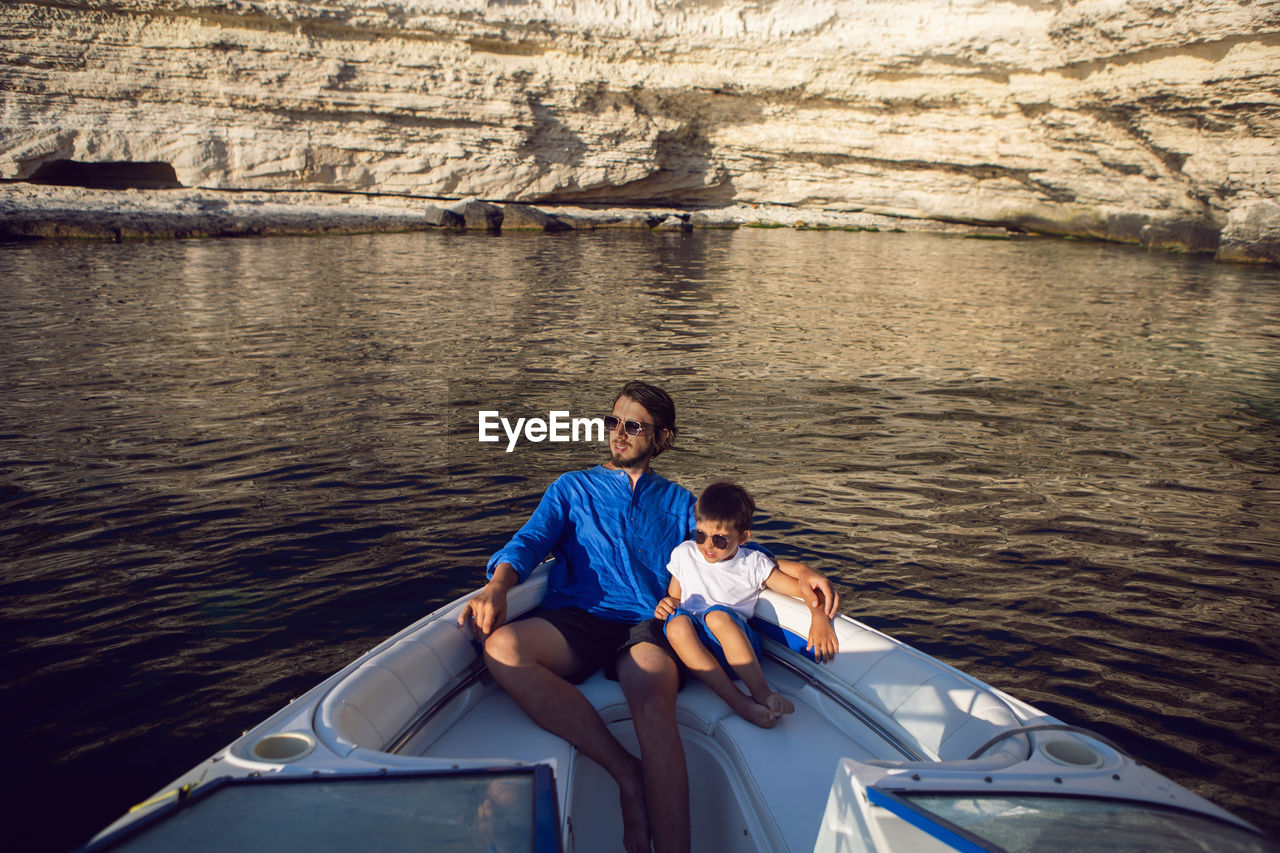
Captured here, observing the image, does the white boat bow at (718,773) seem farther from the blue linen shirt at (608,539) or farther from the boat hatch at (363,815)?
the blue linen shirt at (608,539)

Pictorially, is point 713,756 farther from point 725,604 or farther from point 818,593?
point 818,593

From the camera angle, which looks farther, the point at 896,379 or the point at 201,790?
the point at 896,379

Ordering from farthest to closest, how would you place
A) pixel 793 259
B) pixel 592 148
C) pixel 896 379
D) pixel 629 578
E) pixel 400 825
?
pixel 592 148
pixel 793 259
pixel 896 379
pixel 629 578
pixel 400 825

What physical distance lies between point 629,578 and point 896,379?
7425mm

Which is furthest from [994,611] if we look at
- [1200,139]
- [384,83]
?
[384,83]

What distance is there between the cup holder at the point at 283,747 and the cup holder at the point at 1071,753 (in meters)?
1.99

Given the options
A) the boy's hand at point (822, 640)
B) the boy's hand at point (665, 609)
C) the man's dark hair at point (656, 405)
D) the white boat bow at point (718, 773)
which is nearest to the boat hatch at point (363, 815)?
the white boat bow at point (718, 773)

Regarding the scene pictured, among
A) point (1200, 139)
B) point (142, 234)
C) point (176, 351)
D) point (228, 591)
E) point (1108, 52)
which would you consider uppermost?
point (1108, 52)

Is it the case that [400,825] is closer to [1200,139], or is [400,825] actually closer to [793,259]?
[793,259]

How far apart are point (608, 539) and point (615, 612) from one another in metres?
0.29

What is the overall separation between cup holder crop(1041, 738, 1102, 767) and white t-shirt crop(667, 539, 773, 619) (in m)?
1.25

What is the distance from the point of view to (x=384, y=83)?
3030 cm

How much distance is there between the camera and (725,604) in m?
3.25

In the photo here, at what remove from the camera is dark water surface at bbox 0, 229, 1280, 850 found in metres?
3.98
